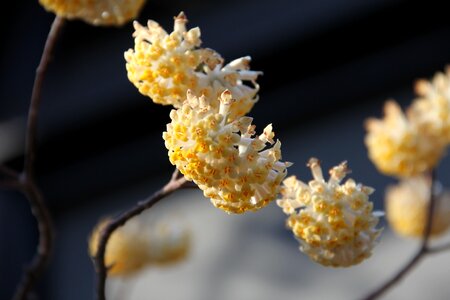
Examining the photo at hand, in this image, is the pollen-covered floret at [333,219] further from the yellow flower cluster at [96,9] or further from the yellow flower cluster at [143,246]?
the yellow flower cluster at [143,246]

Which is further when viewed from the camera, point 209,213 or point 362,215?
point 209,213

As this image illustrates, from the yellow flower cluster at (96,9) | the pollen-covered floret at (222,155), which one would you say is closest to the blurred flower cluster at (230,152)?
the pollen-covered floret at (222,155)

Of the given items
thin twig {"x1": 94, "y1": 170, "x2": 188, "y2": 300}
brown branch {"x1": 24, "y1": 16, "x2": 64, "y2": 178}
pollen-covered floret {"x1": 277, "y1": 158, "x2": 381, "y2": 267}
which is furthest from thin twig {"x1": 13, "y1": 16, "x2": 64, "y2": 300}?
pollen-covered floret {"x1": 277, "y1": 158, "x2": 381, "y2": 267}

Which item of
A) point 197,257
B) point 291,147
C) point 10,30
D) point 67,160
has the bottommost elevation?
point 197,257

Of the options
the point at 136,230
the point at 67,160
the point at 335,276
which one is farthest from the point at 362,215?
the point at 67,160

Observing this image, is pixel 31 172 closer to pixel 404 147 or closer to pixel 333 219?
pixel 333 219

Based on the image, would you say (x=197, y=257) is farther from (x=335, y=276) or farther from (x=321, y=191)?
(x=321, y=191)

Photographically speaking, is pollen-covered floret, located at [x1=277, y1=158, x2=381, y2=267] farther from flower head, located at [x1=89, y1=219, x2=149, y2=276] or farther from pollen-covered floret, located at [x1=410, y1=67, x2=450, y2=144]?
flower head, located at [x1=89, y1=219, x2=149, y2=276]
